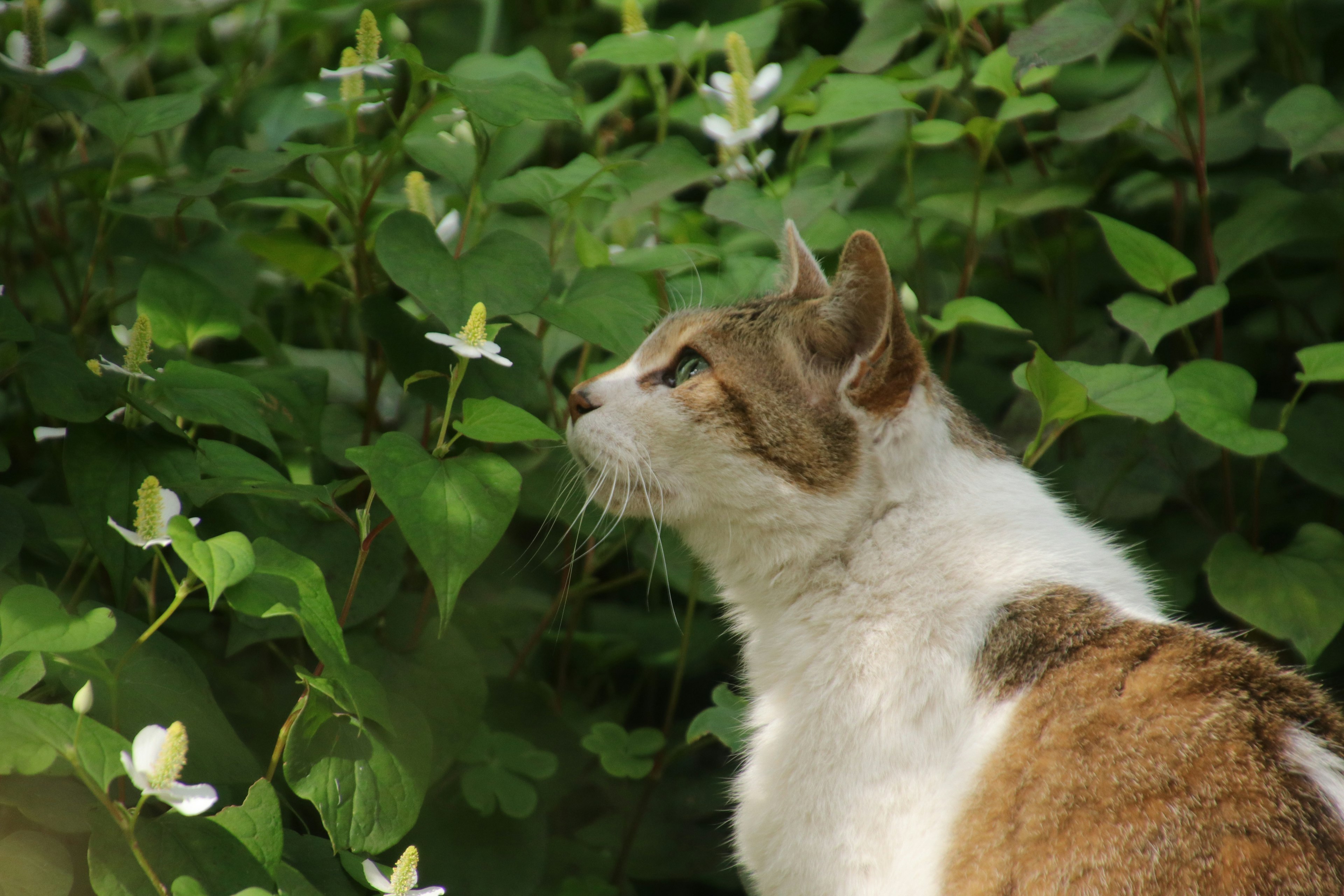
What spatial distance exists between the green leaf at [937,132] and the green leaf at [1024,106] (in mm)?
96

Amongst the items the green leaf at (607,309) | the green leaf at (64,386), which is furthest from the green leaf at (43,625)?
the green leaf at (607,309)

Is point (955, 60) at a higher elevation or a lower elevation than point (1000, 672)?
higher

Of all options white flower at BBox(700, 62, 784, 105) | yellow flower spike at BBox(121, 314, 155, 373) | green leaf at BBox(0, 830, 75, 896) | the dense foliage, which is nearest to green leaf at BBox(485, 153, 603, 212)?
the dense foliage

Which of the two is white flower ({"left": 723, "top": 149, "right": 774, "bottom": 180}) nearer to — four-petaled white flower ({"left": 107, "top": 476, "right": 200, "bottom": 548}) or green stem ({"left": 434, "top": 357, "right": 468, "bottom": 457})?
green stem ({"left": 434, "top": 357, "right": 468, "bottom": 457})

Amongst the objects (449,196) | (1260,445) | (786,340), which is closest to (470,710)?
(786,340)

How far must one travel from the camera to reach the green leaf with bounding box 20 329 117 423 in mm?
1749

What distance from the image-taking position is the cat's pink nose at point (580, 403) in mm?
2121

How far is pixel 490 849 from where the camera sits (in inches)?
94.3

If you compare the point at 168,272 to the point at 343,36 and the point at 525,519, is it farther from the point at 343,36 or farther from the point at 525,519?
the point at 343,36

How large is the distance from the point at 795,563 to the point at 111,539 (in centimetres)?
118

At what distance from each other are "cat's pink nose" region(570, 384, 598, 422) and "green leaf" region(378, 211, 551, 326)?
22 cm

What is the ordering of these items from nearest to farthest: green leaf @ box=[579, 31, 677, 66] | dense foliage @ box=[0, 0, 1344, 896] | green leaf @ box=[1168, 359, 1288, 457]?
dense foliage @ box=[0, 0, 1344, 896], green leaf @ box=[1168, 359, 1288, 457], green leaf @ box=[579, 31, 677, 66]

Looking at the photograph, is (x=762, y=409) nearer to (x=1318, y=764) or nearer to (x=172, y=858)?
(x=1318, y=764)

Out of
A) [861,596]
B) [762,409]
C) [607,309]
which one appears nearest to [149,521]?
[607,309]
